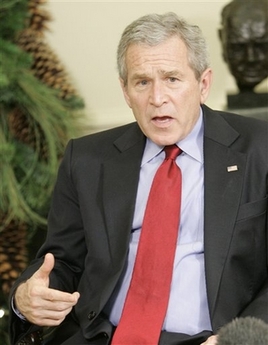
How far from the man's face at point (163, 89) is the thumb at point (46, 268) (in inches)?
14.1

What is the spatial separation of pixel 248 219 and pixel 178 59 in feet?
1.24

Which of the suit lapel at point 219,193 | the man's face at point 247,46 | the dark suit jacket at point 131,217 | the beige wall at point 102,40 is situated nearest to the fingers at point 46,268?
the dark suit jacket at point 131,217

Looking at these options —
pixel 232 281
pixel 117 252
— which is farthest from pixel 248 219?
pixel 117 252

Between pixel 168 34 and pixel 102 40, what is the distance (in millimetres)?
1216

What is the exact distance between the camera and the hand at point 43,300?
1.59 metres

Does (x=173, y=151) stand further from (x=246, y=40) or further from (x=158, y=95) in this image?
(x=246, y=40)

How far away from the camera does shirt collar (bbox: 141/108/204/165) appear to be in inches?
70.4

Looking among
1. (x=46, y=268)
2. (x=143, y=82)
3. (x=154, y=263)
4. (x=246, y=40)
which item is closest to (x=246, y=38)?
(x=246, y=40)

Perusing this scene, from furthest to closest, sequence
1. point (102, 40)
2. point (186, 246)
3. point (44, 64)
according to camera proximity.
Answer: point (102, 40) → point (44, 64) → point (186, 246)

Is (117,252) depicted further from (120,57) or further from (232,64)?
(232,64)

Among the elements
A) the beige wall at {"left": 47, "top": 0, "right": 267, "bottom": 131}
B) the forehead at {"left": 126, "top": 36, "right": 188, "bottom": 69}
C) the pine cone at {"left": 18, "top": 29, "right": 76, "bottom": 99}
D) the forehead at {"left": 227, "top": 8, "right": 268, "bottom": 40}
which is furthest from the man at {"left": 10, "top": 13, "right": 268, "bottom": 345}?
the beige wall at {"left": 47, "top": 0, "right": 267, "bottom": 131}

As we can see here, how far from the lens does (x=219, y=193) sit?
1.73 meters

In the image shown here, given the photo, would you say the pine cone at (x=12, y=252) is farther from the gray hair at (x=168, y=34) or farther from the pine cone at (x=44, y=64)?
the gray hair at (x=168, y=34)

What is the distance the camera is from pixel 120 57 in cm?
179
